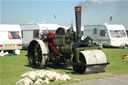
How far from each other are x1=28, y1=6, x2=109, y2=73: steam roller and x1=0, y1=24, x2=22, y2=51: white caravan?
829 cm

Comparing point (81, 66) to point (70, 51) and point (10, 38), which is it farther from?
point (10, 38)

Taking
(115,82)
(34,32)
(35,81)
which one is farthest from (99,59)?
(34,32)

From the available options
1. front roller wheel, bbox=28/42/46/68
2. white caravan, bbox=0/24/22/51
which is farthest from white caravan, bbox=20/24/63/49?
front roller wheel, bbox=28/42/46/68

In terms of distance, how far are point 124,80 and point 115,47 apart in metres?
18.6

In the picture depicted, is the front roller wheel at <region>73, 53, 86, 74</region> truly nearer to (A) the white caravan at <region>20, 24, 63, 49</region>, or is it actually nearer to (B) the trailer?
(A) the white caravan at <region>20, 24, 63, 49</region>

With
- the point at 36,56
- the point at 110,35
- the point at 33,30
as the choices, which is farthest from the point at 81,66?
the point at 33,30

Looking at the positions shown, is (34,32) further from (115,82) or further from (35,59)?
(115,82)

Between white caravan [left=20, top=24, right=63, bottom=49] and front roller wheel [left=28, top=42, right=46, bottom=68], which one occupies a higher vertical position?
white caravan [left=20, top=24, right=63, bottom=49]

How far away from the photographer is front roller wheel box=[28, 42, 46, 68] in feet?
41.0

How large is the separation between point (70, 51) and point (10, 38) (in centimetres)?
1191

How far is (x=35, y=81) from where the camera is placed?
8852mm

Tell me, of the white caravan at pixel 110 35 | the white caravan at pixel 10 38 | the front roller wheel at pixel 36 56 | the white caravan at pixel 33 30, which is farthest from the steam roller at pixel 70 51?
the white caravan at pixel 110 35

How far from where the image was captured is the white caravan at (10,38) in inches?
862

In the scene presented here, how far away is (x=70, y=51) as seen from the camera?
37.9 feet
